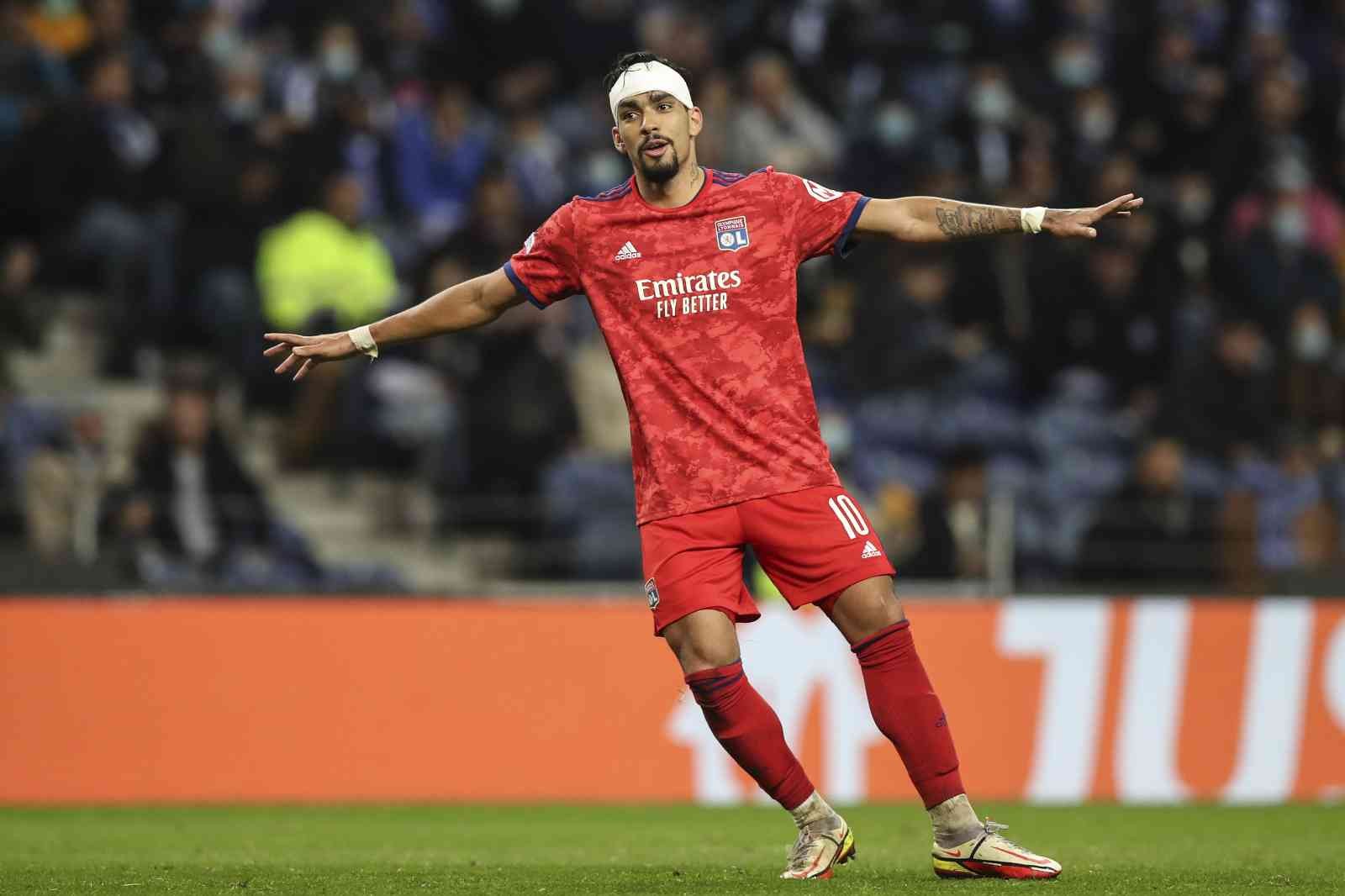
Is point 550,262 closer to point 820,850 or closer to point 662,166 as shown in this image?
point 662,166

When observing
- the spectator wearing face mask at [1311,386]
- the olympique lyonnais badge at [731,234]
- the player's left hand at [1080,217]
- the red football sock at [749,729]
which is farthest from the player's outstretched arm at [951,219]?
the spectator wearing face mask at [1311,386]

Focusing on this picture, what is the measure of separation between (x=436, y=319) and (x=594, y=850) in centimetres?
267

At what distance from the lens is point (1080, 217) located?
6848 millimetres

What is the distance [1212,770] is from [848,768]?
226 cm

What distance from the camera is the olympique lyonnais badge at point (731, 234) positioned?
701 cm

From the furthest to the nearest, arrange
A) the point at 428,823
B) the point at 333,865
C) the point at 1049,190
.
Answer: the point at 1049,190, the point at 428,823, the point at 333,865

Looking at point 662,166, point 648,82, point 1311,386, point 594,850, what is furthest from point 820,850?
point 1311,386

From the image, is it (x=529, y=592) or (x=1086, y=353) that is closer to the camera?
(x=529, y=592)

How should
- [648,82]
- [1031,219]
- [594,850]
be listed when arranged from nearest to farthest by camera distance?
[1031,219] < [648,82] < [594,850]

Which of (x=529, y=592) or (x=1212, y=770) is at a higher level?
(x=529, y=592)

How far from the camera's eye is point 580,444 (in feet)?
50.1

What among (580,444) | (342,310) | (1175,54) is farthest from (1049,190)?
(342,310)

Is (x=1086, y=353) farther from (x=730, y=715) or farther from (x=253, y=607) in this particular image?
(x=730, y=715)

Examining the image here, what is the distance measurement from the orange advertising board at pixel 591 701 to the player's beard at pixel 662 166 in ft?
20.1
